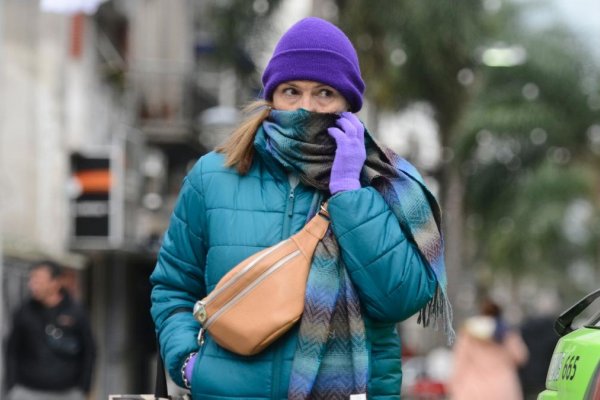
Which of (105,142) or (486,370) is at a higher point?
(105,142)

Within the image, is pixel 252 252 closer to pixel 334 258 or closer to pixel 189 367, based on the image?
pixel 334 258

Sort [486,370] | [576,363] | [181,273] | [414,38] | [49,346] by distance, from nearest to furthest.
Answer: [181,273]
[576,363]
[49,346]
[486,370]
[414,38]

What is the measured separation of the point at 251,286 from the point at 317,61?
706 mm

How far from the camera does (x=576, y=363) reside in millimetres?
4691

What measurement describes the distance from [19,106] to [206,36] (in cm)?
1100

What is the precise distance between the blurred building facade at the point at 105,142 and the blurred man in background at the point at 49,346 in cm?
411

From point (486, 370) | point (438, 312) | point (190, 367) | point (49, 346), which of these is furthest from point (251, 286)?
point (486, 370)

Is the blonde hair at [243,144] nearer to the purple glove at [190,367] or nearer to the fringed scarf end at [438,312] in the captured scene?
the purple glove at [190,367]

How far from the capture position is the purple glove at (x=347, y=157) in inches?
148

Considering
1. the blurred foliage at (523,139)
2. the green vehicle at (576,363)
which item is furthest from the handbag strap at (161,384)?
the blurred foliage at (523,139)

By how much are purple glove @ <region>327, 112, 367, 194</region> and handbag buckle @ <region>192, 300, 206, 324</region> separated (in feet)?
1.49

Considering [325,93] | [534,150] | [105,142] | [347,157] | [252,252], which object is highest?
[534,150]

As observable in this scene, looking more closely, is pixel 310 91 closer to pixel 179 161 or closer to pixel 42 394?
pixel 42 394

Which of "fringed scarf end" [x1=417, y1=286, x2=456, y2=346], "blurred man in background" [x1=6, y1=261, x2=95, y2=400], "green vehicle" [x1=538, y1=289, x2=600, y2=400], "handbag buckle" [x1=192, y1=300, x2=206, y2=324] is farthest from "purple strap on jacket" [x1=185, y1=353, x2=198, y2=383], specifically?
"blurred man in background" [x1=6, y1=261, x2=95, y2=400]
